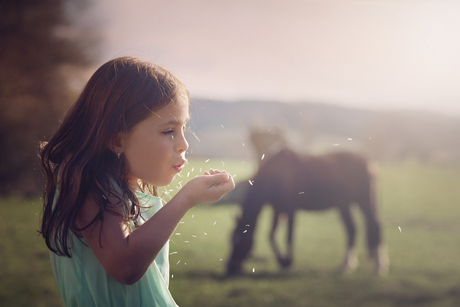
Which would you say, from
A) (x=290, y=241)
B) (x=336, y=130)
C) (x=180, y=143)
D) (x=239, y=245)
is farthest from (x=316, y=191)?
(x=180, y=143)

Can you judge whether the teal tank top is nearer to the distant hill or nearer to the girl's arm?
the girl's arm

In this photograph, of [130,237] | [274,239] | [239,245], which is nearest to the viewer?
[130,237]

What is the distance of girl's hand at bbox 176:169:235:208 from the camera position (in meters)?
0.43

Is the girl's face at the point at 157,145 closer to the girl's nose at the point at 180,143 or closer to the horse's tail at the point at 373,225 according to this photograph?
the girl's nose at the point at 180,143

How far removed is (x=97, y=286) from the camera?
46cm

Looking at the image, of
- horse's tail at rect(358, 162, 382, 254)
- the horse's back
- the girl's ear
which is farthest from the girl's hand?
horse's tail at rect(358, 162, 382, 254)

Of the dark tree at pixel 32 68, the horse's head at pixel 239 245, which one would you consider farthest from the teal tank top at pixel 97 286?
the dark tree at pixel 32 68

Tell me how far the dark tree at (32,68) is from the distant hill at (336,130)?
Answer: 198 centimetres

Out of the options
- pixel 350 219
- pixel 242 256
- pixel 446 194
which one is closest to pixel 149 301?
pixel 242 256

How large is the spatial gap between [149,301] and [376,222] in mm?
2115

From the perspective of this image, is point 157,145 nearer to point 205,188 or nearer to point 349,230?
point 205,188

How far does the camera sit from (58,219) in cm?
43

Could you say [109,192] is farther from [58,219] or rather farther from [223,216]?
[223,216]

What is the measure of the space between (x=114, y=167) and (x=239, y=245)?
168 centimetres
